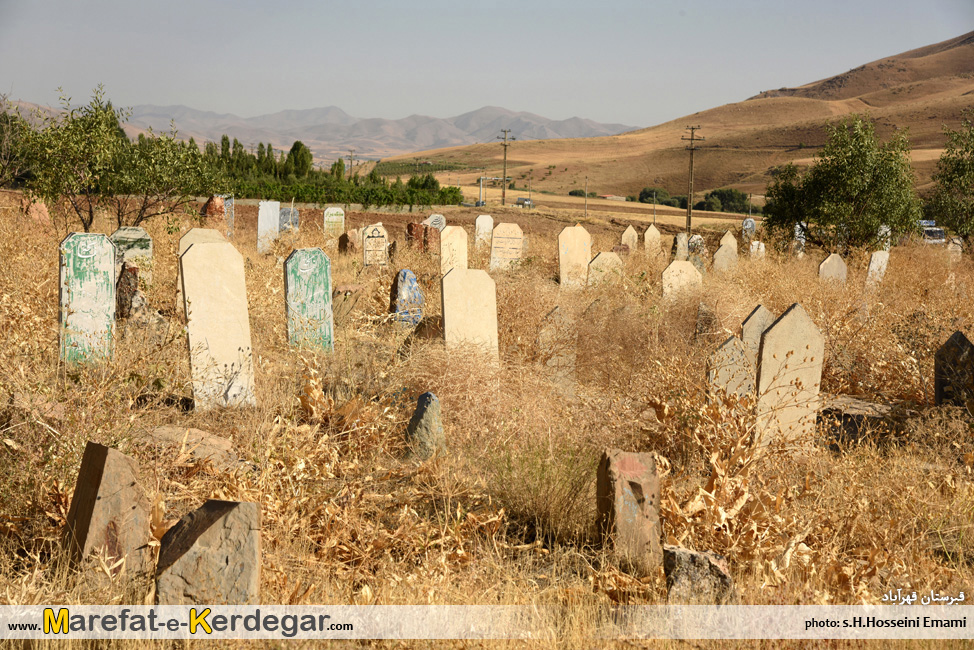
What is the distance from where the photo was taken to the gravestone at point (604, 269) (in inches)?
422

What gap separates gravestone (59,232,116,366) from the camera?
5.59 meters

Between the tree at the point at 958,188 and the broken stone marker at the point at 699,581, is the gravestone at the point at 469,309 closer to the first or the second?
the broken stone marker at the point at 699,581

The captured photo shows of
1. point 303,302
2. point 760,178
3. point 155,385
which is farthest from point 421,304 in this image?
point 760,178

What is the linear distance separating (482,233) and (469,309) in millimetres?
11129

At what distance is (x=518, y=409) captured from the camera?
4906 mm

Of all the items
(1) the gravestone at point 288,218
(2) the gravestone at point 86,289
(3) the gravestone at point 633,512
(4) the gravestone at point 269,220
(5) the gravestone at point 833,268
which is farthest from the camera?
(1) the gravestone at point 288,218

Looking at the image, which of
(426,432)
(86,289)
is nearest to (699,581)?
(426,432)

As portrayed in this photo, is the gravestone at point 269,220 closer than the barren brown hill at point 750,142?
Yes

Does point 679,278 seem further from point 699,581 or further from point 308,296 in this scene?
point 699,581

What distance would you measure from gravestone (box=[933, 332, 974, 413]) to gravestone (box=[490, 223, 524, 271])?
8.44 m

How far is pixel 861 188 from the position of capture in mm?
14758

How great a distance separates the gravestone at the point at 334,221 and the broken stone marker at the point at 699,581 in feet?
50.2

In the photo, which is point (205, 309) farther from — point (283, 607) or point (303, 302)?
point (283, 607)

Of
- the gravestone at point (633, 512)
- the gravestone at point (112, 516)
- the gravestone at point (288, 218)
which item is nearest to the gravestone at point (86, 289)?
the gravestone at point (112, 516)
